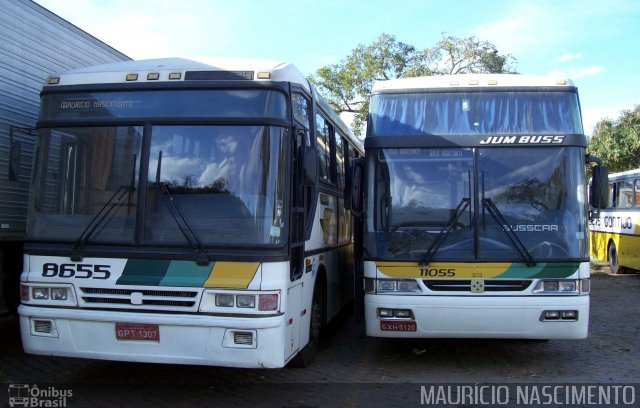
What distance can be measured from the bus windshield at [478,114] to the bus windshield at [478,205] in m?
0.24

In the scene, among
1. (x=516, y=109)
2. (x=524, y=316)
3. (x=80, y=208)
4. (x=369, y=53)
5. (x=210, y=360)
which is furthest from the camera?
(x=369, y=53)

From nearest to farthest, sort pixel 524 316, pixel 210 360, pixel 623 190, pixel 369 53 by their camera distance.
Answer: pixel 210 360 < pixel 524 316 < pixel 623 190 < pixel 369 53

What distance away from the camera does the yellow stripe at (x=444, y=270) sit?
6070mm

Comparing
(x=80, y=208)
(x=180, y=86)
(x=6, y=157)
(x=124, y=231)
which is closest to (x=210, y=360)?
→ (x=124, y=231)

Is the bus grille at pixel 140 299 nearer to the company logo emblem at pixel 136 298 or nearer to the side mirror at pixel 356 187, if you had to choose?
the company logo emblem at pixel 136 298

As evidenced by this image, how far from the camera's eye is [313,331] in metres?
6.44

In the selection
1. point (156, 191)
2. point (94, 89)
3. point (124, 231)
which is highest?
point (94, 89)

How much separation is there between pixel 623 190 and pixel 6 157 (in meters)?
15.4

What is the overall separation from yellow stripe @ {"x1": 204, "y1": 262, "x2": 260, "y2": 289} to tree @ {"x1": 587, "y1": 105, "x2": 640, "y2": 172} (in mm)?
23199

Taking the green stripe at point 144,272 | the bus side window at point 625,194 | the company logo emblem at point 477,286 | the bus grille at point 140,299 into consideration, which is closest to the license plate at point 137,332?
the bus grille at point 140,299

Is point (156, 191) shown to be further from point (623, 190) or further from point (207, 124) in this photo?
point (623, 190)

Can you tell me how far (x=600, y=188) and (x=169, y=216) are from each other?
4740mm

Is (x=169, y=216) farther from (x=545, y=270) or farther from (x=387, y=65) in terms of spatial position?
(x=387, y=65)

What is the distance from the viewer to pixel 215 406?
5133 mm
